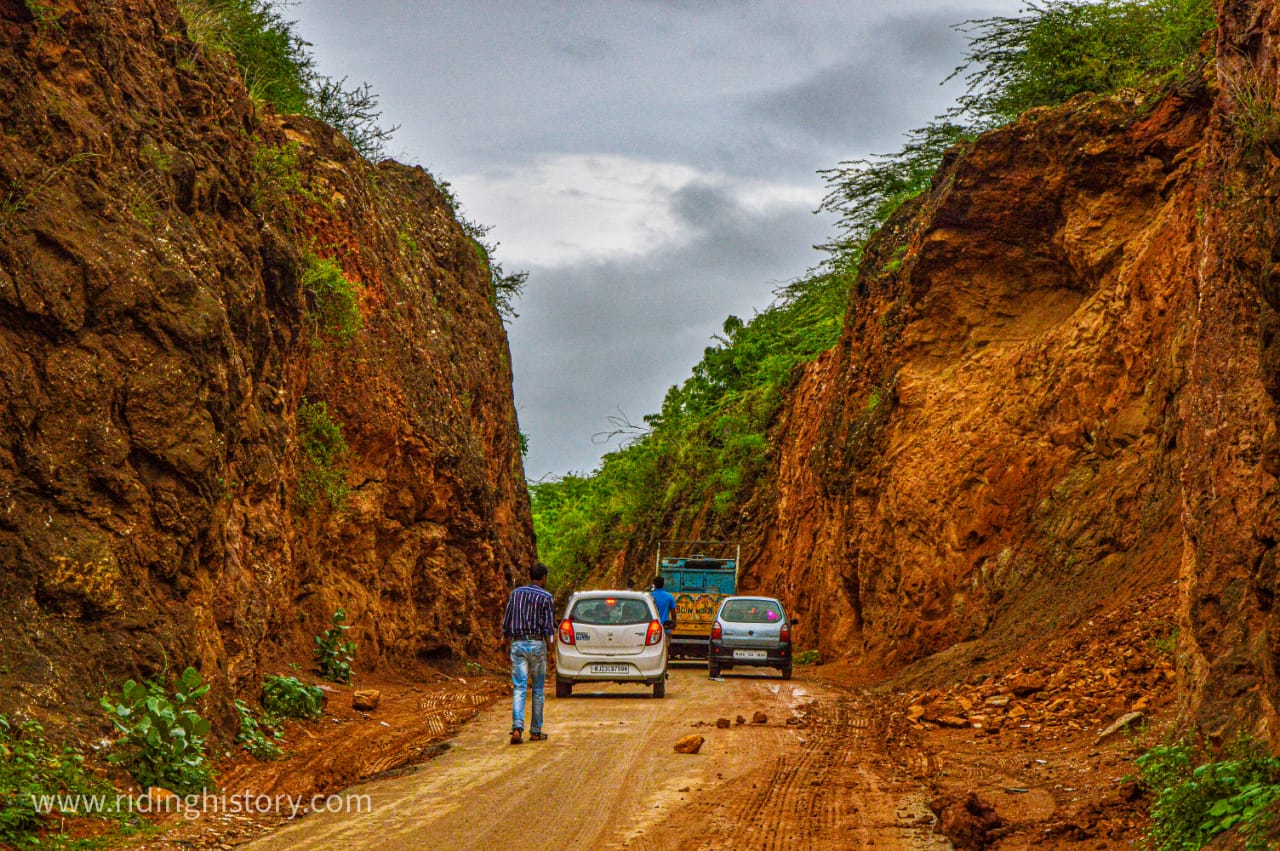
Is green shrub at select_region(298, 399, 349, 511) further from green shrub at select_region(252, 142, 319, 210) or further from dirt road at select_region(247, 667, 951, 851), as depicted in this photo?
dirt road at select_region(247, 667, 951, 851)

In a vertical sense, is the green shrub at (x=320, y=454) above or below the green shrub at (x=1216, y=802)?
above

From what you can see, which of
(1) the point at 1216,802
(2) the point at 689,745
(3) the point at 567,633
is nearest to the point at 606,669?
(3) the point at 567,633

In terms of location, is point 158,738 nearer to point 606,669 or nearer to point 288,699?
point 288,699

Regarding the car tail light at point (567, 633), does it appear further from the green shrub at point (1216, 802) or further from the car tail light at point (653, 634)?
the green shrub at point (1216, 802)

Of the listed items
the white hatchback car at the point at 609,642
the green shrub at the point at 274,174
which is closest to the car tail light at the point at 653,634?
the white hatchback car at the point at 609,642

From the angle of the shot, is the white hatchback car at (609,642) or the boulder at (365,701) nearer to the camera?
the boulder at (365,701)

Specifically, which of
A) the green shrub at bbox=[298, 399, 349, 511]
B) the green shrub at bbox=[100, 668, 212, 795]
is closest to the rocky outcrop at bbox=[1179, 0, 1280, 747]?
the green shrub at bbox=[100, 668, 212, 795]

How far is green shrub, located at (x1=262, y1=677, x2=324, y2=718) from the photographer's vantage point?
44.2ft

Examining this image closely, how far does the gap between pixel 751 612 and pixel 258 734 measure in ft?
44.2

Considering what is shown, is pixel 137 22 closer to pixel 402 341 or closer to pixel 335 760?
pixel 335 760

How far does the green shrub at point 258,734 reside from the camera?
11203mm

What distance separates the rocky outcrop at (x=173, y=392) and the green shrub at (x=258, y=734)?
1.33 ft

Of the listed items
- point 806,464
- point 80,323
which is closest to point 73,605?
point 80,323

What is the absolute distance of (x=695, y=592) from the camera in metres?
28.9
